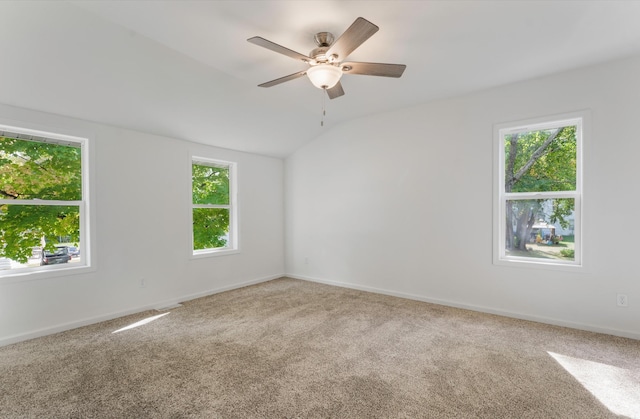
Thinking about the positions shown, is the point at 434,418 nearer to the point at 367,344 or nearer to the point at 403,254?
the point at 367,344

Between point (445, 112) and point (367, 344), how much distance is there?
119 inches

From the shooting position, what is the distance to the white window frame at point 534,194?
3169mm

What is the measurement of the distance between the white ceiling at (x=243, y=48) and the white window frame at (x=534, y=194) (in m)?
0.51

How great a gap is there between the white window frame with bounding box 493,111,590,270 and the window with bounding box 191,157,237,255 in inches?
150

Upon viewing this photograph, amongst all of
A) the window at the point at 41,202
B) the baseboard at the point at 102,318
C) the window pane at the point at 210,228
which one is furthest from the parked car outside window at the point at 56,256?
the window pane at the point at 210,228

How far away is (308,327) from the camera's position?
3.20m

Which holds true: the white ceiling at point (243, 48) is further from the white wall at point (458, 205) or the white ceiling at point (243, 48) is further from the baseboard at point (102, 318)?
the baseboard at point (102, 318)

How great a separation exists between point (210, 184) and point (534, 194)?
439 centimetres

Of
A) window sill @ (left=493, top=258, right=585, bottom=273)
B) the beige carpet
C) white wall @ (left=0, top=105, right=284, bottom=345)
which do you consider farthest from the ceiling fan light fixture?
window sill @ (left=493, top=258, right=585, bottom=273)

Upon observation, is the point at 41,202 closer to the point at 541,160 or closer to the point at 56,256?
the point at 56,256

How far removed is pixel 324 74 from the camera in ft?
7.70

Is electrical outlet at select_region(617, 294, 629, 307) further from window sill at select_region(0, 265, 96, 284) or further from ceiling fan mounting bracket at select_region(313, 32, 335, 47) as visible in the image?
window sill at select_region(0, 265, 96, 284)

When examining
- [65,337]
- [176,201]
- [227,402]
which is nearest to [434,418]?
[227,402]

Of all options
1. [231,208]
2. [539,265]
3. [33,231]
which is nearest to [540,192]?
[539,265]
